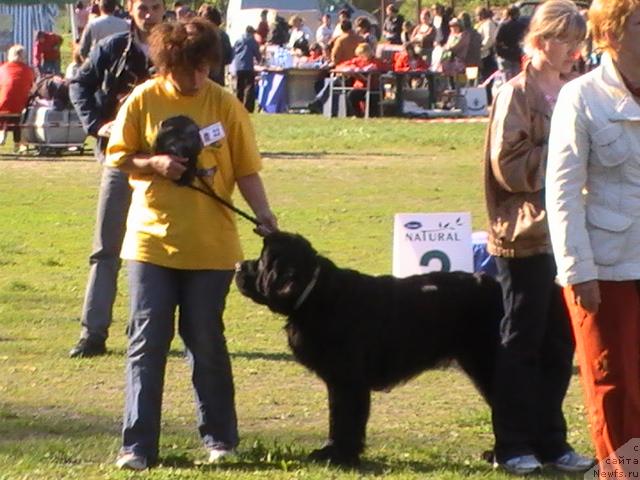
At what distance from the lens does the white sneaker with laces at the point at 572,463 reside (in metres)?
6.29

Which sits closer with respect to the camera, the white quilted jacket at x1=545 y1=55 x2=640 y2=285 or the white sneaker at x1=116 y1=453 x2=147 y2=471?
the white quilted jacket at x1=545 y1=55 x2=640 y2=285

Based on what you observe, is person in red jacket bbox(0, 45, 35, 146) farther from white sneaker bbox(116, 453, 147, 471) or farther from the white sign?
white sneaker bbox(116, 453, 147, 471)

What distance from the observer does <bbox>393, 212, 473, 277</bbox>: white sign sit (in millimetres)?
8484

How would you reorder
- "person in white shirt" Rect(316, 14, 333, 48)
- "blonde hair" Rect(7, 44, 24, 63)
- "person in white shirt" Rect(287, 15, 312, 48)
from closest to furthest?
"blonde hair" Rect(7, 44, 24, 63), "person in white shirt" Rect(287, 15, 312, 48), "person in white shirt" Rect(316, 14, 333, 48)

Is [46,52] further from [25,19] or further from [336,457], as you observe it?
[336,457]

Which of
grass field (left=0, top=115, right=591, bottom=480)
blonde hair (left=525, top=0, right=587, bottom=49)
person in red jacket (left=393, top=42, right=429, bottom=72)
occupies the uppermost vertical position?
blonde hair (left=525, top=0, right=587, bottom=49)

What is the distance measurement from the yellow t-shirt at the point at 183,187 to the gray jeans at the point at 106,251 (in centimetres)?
193

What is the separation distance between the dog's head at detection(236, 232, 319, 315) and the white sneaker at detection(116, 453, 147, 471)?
782mm

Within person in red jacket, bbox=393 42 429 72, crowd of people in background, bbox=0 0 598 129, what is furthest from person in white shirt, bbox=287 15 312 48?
person in red jacket, bbox=393 42 429 72

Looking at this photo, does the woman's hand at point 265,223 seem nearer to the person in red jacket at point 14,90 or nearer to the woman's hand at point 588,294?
the woman's hand at point 588,294

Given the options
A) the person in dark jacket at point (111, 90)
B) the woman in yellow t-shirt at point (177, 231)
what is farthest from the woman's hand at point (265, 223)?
the person in dark jacket at point (111, 90)

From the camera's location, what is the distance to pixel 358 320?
6.23m

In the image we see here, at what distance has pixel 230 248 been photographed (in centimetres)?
620

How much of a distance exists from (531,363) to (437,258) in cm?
228
